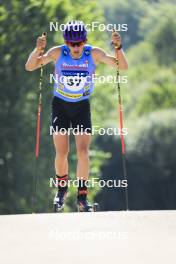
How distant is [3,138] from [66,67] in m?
23.7

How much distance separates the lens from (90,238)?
884 cm

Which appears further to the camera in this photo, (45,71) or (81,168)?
(45,71)

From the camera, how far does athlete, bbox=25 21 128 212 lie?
11430mm

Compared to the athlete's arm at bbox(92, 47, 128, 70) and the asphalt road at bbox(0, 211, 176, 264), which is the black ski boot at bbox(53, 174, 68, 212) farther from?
the athlete's arm at bbox(92, 47, 128, 70)

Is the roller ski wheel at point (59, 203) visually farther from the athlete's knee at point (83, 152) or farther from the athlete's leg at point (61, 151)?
the athlete's knee at point (83, 152)

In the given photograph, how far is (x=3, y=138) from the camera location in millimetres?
34938

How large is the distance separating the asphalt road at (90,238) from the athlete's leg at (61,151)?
1.14 meters

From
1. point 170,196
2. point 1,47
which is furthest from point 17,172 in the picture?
point 170,196

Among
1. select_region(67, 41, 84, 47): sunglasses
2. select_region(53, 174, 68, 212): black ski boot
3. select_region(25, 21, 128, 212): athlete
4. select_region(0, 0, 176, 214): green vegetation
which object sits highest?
select_region(0, 0, 176, 214): green vegetation

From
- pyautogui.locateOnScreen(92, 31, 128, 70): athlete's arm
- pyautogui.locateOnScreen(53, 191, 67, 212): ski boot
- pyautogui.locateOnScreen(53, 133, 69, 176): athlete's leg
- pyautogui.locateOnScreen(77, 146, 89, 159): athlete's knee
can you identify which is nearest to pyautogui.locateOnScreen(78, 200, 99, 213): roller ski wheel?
pyautogui.locateOnScreen(53, 191, 67, 212): ski boot

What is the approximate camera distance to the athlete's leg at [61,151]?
11.7m

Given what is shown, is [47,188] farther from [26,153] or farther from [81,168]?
[81,168]

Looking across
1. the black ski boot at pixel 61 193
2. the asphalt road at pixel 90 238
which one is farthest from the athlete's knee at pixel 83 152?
the asphalt road at pixel 90 238

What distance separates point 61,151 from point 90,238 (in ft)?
10.2
